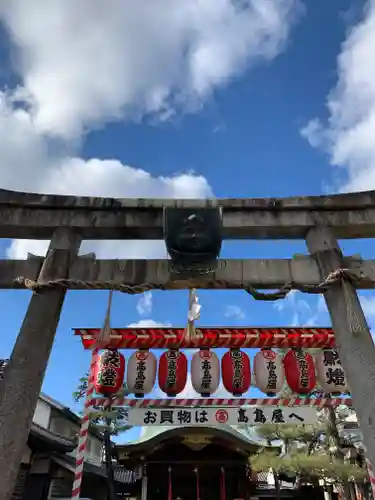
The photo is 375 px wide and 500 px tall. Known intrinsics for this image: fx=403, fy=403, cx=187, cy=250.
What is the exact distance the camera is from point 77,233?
18.3 feet

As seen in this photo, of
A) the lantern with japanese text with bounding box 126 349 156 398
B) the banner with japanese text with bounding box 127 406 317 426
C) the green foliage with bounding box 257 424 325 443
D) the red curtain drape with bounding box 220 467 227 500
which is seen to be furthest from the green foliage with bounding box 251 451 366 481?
the lantern with japanese text with bounding box 126 349 156 398

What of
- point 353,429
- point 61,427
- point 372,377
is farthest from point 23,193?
point 353,429

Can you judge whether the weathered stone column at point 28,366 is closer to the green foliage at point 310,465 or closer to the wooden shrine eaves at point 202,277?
the wooden shrine eaves at point 202,277

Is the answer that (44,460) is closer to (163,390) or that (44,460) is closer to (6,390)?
(163,390)

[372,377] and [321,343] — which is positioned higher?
[321,343]

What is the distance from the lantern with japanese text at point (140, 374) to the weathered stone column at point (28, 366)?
15.3ft

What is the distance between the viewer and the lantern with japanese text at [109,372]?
885 cm

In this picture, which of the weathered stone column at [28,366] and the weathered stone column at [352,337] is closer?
the weathered stone column at [28,366]

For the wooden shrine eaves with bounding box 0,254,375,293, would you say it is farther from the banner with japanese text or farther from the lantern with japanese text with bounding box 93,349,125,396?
the banner with japanese text

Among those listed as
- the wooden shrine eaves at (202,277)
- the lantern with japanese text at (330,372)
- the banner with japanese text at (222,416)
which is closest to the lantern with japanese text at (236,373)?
the banner with japanese text at (222,416)

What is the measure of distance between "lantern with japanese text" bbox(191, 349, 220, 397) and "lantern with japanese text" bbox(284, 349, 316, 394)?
A: 1620mm

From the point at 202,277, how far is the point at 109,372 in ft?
16.5

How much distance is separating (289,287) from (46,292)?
2982mm

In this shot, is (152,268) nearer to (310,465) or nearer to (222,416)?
(222,416)
